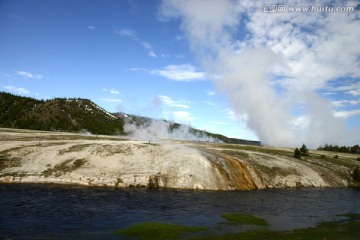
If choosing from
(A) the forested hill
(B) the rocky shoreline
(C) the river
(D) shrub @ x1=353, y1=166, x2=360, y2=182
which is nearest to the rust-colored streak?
(B) the rocky shoreline

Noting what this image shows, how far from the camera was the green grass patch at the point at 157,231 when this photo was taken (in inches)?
945

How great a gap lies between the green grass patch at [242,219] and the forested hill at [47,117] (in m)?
139

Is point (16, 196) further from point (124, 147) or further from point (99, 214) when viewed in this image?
point (124, 147)

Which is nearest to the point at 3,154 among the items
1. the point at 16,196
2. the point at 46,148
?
the point at 46,148

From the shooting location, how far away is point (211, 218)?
3059 cm

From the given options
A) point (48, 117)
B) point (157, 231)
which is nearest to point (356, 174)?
point (157, 231)

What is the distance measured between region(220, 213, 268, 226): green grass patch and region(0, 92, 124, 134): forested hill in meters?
139

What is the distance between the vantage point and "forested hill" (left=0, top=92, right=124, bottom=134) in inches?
6102

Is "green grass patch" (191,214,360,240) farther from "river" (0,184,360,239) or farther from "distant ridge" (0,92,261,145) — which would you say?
"distant ridge" (0,92,261,145)

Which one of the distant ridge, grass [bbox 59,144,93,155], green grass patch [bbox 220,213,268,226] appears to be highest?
the distant ridge

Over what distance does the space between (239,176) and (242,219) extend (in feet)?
68.0

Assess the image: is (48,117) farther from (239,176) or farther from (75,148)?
(239,176)

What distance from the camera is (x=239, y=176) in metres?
51.0

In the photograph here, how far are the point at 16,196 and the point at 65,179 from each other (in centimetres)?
975
